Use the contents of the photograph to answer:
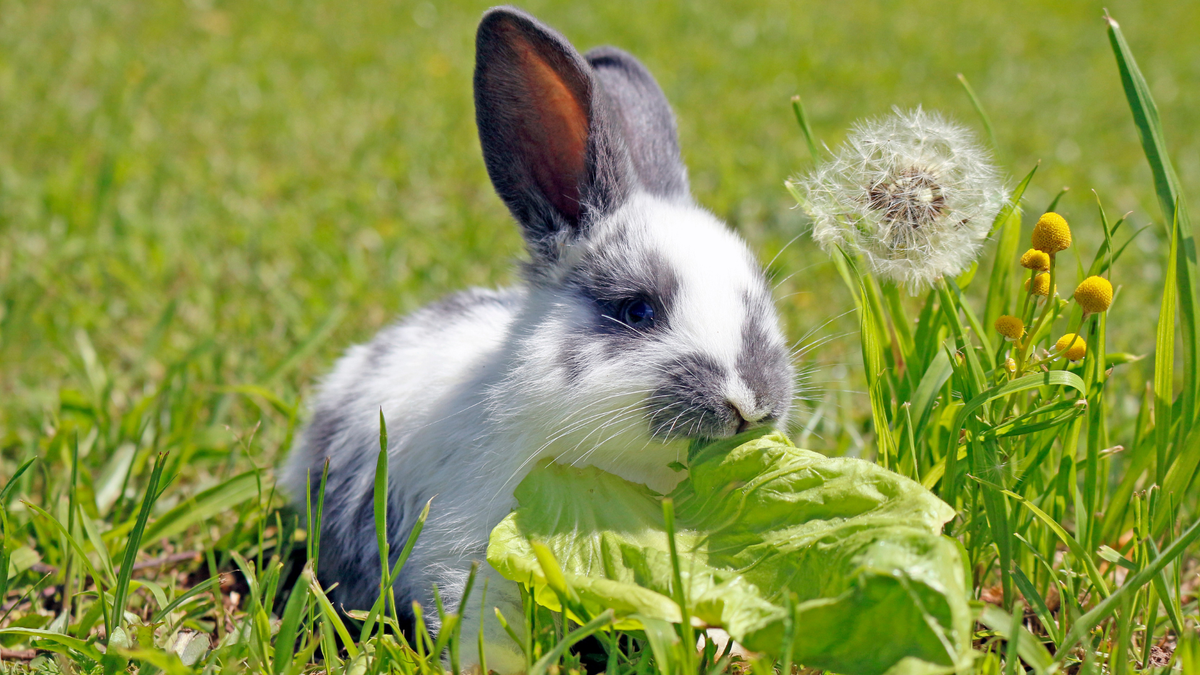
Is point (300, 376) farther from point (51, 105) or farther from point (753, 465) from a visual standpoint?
point (51, 105)

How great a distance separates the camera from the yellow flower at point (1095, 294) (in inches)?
78.5

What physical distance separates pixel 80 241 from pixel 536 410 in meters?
3.45

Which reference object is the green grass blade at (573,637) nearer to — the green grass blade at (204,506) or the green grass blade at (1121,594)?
the green grass blade at (1121,594)

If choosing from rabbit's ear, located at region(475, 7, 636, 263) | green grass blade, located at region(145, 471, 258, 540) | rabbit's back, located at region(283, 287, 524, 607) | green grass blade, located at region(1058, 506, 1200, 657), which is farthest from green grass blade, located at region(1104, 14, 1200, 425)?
green grass blade, located at region(145, 471, 258, 540)

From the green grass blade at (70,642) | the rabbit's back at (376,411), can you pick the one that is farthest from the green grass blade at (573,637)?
the green grass blade at (70,642)

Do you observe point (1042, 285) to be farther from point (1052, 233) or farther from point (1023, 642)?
point (1023, 642)

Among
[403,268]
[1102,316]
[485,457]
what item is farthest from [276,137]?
[1102,316]

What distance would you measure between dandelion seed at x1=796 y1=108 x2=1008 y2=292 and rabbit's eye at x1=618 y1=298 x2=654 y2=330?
1.61 feet

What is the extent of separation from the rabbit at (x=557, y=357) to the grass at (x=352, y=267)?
0.86ft

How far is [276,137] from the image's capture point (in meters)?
6.14

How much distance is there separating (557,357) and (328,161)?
4.19 meters

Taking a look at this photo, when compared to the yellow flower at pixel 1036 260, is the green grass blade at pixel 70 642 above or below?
below

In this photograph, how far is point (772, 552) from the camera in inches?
79.0

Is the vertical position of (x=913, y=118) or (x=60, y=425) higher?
(x=913, y=118)
